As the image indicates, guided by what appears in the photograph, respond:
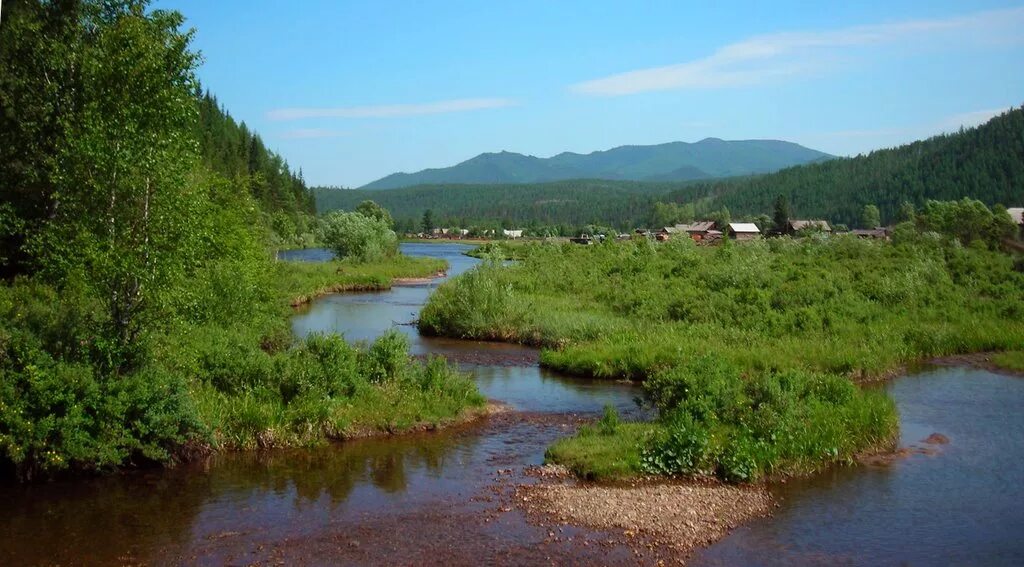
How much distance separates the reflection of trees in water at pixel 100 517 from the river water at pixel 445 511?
42mm

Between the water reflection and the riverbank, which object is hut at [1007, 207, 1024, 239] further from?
the riverbank

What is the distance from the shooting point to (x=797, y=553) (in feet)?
47.9

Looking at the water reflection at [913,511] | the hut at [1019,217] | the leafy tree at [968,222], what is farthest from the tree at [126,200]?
the hut at [1019,217]

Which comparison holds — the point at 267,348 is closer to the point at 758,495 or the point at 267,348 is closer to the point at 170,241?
the point at 170,241

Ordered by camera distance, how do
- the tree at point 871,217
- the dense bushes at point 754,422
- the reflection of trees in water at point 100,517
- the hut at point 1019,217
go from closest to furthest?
the reflection of trees in water at point 100,517 < the dense bushes at point 754,422 < the hut at point 1019,217 < the tree at point 871,217

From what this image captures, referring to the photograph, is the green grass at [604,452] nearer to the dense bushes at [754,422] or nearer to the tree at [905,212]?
Result: the dense bushes at [754,422]

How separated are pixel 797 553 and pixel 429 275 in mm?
72012

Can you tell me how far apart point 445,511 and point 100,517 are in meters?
6.53

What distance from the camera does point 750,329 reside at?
35.2 meters

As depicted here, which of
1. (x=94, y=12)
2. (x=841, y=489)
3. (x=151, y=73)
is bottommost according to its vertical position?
(x=841, y=489)

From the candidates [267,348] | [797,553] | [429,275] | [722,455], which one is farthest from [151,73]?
[429,275]

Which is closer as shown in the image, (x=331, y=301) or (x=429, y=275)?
(x=331, y=301)

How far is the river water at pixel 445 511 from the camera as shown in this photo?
14.4 meters

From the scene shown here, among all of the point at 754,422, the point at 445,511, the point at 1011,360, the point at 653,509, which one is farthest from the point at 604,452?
the point at 1011,360
